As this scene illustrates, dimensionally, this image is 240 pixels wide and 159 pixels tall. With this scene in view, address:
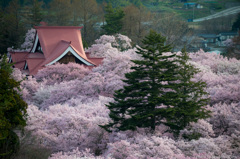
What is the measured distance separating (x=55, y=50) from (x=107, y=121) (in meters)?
17.8

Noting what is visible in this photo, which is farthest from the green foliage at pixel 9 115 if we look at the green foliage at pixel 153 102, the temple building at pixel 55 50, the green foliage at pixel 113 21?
the green foliage at pixel 113 21

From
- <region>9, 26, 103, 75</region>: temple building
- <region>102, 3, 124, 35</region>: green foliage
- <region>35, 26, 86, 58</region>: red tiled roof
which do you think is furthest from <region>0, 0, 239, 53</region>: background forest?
<region>9, 26, 103, 75</region>: temple building

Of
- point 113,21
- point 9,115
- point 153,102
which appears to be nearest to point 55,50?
point 153,102

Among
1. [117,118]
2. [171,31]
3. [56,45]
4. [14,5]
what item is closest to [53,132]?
[117,118]

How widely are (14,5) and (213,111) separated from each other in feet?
204

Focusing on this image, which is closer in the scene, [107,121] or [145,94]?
[145,94]

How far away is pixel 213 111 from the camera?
1539 cm

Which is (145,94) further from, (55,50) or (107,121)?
(55,50)

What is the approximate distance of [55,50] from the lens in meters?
30.9

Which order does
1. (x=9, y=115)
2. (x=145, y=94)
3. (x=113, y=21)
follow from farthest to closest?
1. (x=113, y=21)
2. (x=145, y=94)
3. (x=9, y=115)

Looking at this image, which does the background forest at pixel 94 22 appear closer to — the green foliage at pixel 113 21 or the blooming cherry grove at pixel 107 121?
the green foliage at pixel 113 21

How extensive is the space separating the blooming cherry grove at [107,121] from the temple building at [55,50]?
3765 mm

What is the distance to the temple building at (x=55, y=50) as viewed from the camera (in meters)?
29.1

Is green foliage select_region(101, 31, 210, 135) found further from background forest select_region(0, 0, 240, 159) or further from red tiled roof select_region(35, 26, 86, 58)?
red tiled roof select_region(35, 26, 86, 58)
